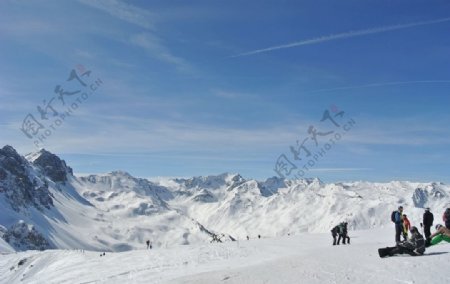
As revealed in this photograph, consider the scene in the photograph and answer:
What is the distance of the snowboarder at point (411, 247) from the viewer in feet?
79.6

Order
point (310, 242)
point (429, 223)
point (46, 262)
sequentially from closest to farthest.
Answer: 1. point (429, 223)
2. point (310, 242)
3. point (46, 262)

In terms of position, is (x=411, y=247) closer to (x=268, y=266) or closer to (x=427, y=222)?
(x=427, y=222)

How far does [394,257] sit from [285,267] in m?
5.34

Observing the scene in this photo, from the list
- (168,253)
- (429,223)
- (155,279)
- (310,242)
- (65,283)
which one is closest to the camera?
(155,279)

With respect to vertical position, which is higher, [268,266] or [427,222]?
[427,222]

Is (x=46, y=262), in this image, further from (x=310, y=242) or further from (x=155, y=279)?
(x=155, y=279)

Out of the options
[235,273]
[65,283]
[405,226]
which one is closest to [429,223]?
[405,226]

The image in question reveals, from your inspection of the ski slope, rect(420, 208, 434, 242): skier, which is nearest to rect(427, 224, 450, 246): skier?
the ski slope

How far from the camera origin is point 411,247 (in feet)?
80.1

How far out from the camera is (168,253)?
132 ft

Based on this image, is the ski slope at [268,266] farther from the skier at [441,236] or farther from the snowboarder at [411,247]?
the skier at [441,236]

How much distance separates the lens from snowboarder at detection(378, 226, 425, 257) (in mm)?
24250

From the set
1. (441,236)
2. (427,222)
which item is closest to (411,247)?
(441,236)

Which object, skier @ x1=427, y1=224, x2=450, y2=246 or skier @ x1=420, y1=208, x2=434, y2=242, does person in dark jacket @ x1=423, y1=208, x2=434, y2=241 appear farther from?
→ skier @ x1=427, y1=224, x2=450, y2=246
